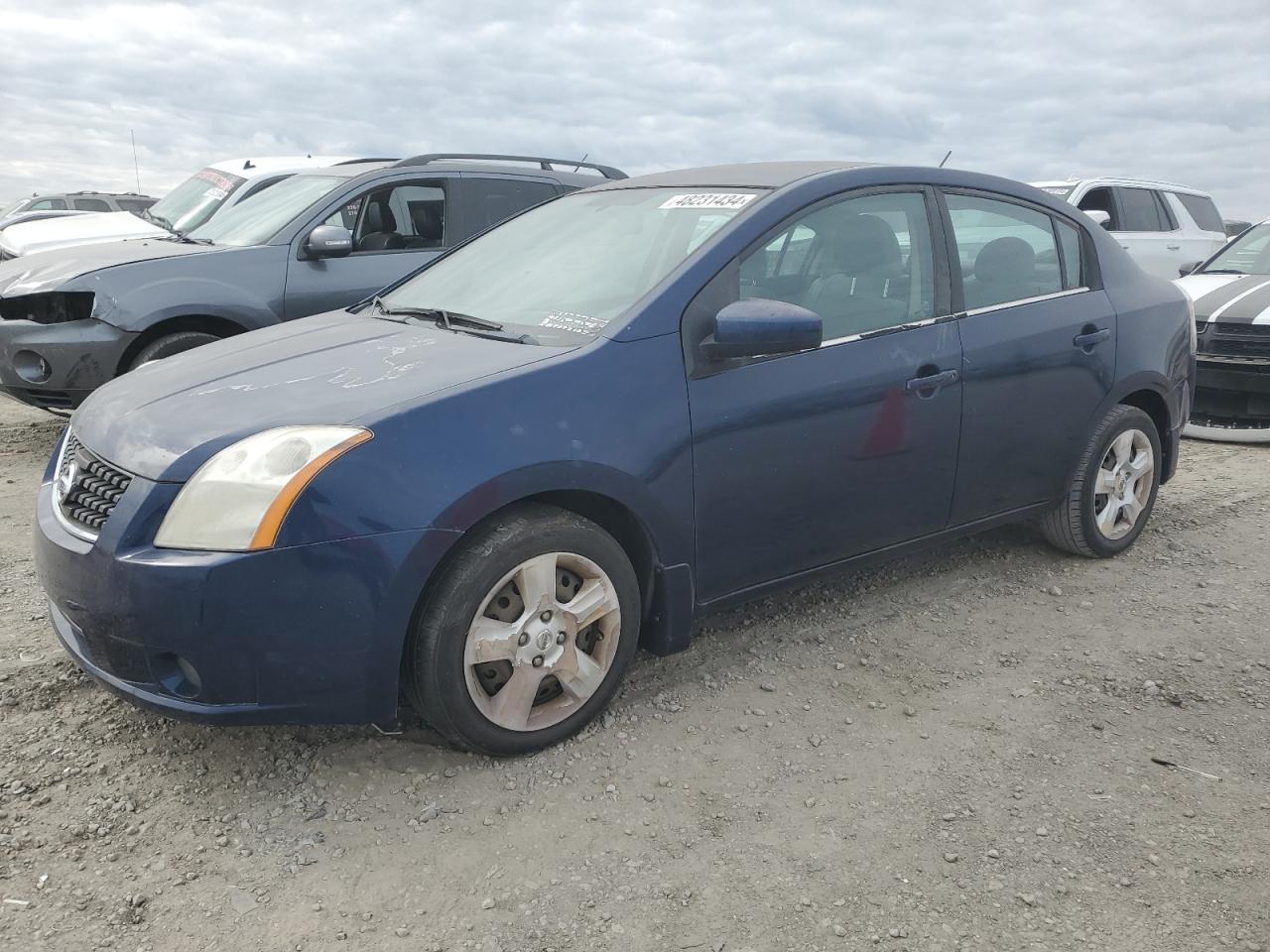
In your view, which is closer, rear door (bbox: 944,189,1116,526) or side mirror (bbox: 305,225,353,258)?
rear door (bbox: 944,189,1116,526)

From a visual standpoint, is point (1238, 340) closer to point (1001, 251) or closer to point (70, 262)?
point (1001, 251)

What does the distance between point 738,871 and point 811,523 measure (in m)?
1.23

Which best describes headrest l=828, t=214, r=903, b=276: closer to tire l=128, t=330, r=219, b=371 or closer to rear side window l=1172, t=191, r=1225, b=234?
tire l=128, t=330, r=219, b=371

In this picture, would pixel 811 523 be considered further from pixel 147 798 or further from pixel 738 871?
pixel 147 798

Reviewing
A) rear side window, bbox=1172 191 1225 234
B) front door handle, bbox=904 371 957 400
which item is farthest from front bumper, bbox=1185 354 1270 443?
rear side window, bbox=1172 191 1225 234

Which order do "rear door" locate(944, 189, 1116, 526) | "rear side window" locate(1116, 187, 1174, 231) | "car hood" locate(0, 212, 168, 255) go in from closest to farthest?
"rear door" locate(944, 189, 1116, 526)
"car hood" locate(0, 212, 168, 255)
"rear side window" locate(1116, 187, 1174, 231)

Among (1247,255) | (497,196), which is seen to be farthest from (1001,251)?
(1247,255)

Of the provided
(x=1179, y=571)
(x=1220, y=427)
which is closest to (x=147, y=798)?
(x=1179, y=571)

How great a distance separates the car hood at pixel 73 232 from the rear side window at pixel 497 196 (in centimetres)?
261

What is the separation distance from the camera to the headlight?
242 cm

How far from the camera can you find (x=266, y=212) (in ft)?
22.2

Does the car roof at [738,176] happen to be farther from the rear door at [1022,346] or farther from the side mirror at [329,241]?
the side mirror at [329,241]

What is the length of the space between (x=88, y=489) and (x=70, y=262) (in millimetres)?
3976

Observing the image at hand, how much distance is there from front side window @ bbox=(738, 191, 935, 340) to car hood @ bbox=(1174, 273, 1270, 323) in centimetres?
414
